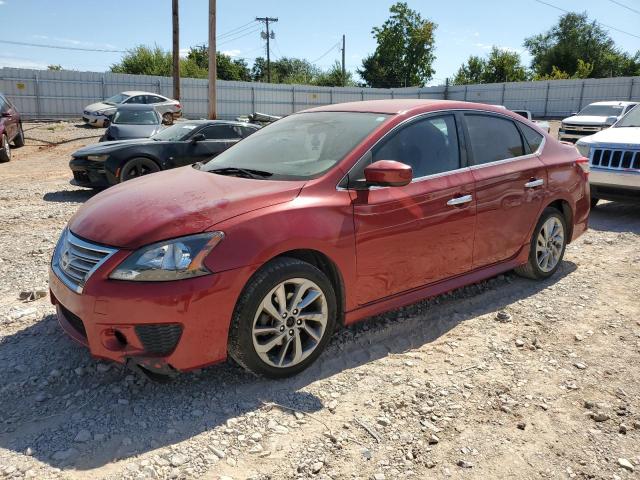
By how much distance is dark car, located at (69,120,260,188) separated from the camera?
29.2ft

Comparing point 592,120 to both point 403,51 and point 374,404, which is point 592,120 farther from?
point 403,51

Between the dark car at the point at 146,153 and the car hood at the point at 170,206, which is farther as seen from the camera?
the dark car at the point at 146,153

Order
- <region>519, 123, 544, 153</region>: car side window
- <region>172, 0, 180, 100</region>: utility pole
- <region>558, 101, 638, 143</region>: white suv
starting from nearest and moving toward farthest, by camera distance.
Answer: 1. <region>519, 123, 544, 153</region>: car side window
2. <region>558, 101, 638, 143</region>: white suv
3. <region>172, 0, 180, 100</region>: utility pole

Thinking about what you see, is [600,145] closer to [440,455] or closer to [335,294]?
[335,294]

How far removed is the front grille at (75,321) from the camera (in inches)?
116

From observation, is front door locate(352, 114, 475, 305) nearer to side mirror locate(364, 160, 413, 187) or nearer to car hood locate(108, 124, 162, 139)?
side mirror locate(364, 160, 413, 187)

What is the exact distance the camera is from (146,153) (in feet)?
29.9

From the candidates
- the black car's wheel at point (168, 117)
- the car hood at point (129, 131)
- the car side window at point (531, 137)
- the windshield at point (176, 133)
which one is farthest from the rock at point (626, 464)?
the black car's wheel at point (168, 117)

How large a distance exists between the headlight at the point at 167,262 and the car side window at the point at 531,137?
10.7 ft

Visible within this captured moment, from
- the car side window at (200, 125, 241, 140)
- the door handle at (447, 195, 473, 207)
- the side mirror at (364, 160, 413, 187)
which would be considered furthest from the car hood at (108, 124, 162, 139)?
the side mirror at (364, 160, 413, 187)

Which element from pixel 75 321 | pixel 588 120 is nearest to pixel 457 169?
pixel 75 321

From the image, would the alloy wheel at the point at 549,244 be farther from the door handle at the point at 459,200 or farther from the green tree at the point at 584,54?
the green tree at the point at 584,54

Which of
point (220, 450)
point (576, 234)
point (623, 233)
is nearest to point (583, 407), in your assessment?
point (220, 450)

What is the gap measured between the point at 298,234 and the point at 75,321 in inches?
53.0
